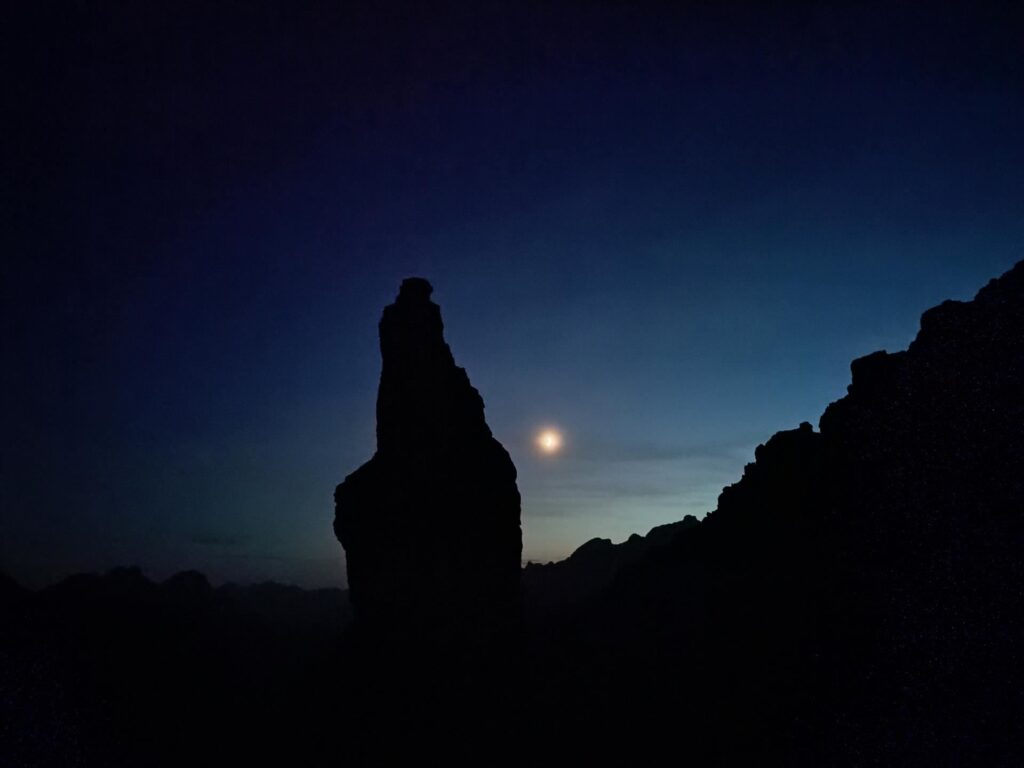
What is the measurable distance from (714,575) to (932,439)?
1542 inches

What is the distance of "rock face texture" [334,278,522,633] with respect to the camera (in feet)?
177

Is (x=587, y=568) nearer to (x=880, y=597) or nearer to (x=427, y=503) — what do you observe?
(x=427, y=503)

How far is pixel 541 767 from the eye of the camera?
48750mm

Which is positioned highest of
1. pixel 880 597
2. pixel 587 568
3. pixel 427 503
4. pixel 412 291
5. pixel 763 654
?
pixel 412 291

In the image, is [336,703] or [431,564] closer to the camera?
[431,564]

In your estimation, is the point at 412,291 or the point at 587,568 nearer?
the point at 412,291

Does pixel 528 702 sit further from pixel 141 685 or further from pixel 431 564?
pixel 141 685

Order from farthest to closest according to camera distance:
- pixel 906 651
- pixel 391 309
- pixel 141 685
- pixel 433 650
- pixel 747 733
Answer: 1. pixel 141 685
2. pixel 391 309
3. pixel 433 650
4. pixel 747 733
5. pixel 906 651

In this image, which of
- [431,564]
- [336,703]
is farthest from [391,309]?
[336,703]

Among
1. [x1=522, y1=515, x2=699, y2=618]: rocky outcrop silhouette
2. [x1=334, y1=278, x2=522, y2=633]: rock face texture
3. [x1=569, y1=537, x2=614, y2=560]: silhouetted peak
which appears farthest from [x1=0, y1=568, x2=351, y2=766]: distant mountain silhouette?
[x1=569, y1=537, x2=614, y2=560]: silhouetted peak

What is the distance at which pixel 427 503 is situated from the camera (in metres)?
54.4

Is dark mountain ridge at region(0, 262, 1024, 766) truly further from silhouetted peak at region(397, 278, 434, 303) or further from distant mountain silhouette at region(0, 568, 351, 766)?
silhouetted peak at region(397, 278, 434, 303)

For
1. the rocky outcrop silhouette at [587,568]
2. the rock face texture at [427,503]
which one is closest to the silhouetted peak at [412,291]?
the rock face texture at [427,503]

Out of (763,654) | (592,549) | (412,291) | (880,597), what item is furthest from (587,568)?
(880,597)
